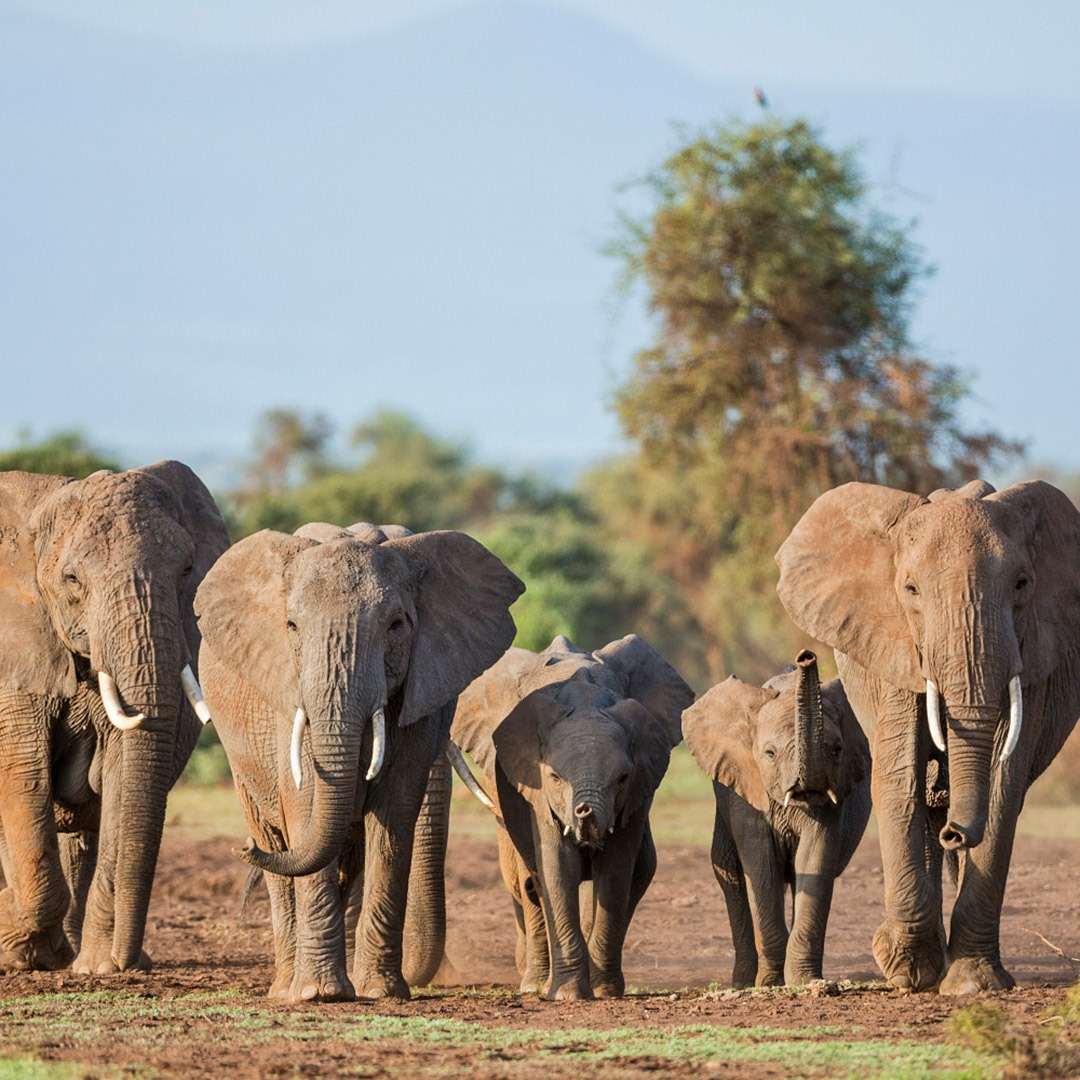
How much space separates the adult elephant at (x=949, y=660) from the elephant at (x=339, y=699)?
1.61 metres

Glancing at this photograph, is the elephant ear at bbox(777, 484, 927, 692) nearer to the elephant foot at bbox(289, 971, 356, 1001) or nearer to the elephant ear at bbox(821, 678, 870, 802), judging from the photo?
the elephant ear at bbox(821, 678, 870, 802)

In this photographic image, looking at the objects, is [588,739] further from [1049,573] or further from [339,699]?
[1049,573]

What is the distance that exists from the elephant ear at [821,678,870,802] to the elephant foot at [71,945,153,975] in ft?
11.7

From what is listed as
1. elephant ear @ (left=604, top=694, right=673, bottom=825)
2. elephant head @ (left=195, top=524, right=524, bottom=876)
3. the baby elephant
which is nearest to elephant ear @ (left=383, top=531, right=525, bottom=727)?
elephant head @ (left=195, top=524, right=524, bottom=876)

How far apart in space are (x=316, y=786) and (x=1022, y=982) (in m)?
3.95

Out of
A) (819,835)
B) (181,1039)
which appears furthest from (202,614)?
(819,835)

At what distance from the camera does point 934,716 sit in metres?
8.48

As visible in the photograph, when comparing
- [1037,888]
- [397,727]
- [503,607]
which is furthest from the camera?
[1037,888]

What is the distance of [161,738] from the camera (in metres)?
9.83

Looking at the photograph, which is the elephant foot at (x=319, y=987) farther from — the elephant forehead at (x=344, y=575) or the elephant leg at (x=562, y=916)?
the elephant forehead at (x=344, y=575)

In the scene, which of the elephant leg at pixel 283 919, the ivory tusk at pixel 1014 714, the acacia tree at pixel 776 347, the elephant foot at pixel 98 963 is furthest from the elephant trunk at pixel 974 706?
the acacia tree at pixel 776 347

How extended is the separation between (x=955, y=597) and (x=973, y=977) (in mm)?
1636

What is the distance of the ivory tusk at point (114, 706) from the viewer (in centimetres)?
946

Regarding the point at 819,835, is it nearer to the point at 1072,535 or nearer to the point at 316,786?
the point at 1072,535
